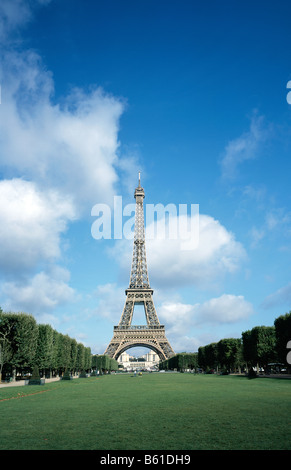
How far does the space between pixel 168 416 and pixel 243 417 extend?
8.98 feet

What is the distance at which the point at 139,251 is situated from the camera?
371ft

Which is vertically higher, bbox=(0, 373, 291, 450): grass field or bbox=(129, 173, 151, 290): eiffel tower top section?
bbox=(129, 173, 151, 290): eiffel tower top section

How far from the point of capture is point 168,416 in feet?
42.2

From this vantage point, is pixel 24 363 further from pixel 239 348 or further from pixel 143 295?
pixel 143 295

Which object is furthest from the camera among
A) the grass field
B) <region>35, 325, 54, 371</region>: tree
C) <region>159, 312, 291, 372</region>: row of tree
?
<region>35, 325, 54, 371</region>: tree

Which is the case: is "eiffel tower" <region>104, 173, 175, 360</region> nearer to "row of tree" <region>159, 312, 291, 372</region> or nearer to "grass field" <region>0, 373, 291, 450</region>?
"row of tree" <region>159, 312, 291, 372</region>

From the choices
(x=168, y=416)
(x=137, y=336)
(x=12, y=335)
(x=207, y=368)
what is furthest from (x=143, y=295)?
(x=168, y=416)

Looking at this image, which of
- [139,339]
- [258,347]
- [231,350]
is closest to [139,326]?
[139,339]

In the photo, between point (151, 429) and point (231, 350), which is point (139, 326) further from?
point (151, 429)

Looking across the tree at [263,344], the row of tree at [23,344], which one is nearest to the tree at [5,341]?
the row of tree at [23,344]

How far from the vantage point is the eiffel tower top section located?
10694cm

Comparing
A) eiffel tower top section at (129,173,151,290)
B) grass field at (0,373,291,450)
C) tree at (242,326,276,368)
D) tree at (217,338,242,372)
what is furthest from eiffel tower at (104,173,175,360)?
grass field at (0,373,291,450)

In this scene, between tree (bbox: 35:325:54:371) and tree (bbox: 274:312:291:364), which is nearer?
tree (bbox: 274:312:291:364)
